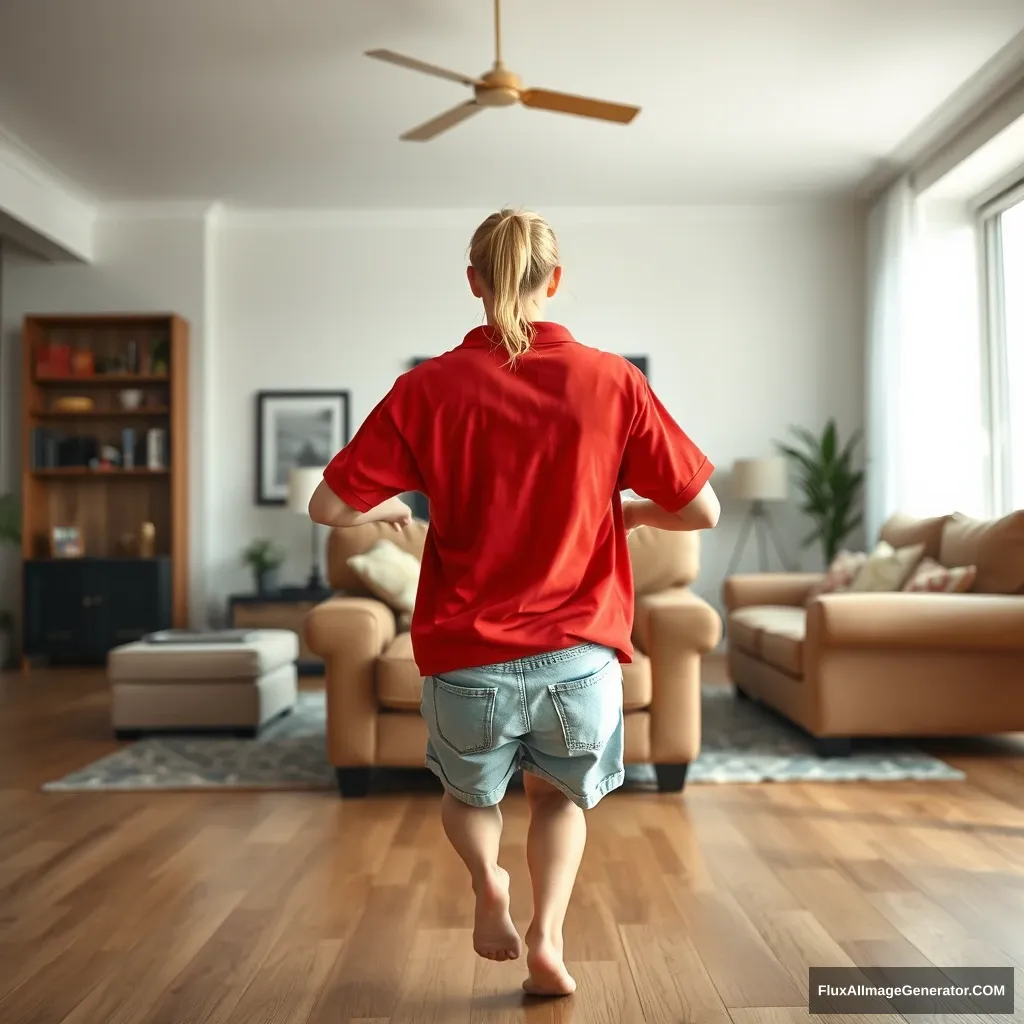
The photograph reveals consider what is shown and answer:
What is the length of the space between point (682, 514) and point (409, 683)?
6.07 feet

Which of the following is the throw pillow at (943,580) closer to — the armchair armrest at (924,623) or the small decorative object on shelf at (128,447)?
the armchair armrest at (924,623)

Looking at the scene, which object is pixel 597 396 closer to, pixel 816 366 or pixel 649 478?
pixel 649 478

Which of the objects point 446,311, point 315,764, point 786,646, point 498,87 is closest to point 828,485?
point 446,311

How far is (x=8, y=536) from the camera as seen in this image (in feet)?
21.7

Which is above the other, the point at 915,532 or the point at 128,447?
the point at 128,447

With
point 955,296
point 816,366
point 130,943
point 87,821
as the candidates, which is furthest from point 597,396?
point 816,366

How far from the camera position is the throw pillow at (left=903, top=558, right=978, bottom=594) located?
160 inches

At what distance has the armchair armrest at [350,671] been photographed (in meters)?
3.39

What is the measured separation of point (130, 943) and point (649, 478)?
56.4 inches

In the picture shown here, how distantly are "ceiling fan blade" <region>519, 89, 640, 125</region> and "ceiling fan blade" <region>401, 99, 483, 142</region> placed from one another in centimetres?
20

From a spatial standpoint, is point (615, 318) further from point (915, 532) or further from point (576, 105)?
point (576, 105)

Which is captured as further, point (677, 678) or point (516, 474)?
point (677, 678)

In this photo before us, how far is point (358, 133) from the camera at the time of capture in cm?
576

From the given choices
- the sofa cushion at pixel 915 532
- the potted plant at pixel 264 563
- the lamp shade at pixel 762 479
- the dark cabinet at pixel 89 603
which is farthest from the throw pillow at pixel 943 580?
the dark cabinet at pixel 89 603
